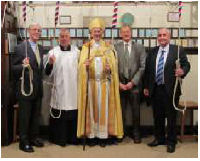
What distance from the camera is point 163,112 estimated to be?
4191 mm

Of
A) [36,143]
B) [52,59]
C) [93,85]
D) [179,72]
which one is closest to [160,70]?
[179,72]

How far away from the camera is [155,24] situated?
16.2ft

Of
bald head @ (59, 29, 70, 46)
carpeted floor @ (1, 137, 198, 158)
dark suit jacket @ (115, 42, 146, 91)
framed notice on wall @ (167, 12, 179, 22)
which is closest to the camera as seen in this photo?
carpeted floor @ (1, 137, 198, 158)

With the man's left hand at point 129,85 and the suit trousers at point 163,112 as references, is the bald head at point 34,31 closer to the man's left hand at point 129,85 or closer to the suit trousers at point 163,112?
the man's left hand at point 129,85

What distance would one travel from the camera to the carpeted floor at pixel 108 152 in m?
3.89

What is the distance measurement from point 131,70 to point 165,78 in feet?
1.81

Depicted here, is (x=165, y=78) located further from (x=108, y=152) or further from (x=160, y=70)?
(x=108, y=152)

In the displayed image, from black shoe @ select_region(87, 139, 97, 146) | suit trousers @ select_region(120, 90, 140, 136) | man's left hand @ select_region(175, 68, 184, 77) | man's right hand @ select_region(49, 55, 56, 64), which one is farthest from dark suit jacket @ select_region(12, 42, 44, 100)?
man's left hand @ select_region(175, 68, 184, 77)

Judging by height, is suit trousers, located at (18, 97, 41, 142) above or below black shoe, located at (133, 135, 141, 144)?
above

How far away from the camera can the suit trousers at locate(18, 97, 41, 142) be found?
407cm

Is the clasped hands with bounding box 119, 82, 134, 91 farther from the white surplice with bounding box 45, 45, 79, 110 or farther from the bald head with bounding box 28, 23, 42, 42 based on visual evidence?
the bald head with bounding box 28, 23, 42, 42

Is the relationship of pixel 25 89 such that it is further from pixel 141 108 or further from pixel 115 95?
pixel 141 108

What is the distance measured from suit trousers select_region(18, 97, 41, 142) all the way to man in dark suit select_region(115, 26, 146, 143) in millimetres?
1093

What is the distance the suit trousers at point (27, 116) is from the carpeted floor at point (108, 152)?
8.3 inches
